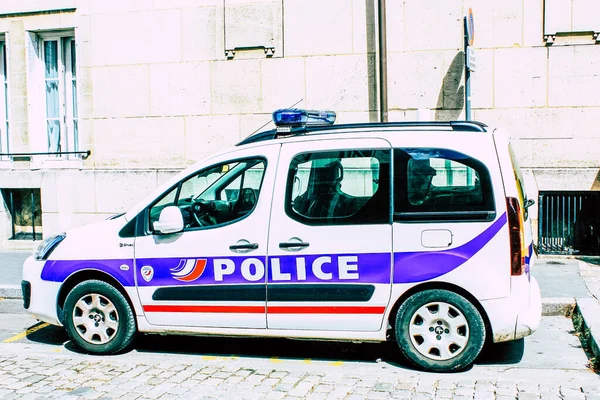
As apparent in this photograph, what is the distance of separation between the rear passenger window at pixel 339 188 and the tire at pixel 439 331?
2.40ft

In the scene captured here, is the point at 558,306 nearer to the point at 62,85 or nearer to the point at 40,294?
the point at 40,294

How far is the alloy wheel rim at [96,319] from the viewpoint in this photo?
623 centimetres

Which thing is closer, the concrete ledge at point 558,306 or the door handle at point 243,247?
the door handle at point 243,247

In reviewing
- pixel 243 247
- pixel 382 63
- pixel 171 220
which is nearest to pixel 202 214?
pixel 171 220

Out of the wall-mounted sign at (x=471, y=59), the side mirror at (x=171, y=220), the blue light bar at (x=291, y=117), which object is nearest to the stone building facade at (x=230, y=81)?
the wall-mounted sign at (x=471, y=59)

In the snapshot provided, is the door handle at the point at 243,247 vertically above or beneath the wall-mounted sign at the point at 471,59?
beneath

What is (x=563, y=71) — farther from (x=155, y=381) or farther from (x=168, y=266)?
(x=155, y=381)

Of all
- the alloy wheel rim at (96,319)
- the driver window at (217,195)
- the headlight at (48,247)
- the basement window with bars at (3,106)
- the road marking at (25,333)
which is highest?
the basement window with bars at (3,106)

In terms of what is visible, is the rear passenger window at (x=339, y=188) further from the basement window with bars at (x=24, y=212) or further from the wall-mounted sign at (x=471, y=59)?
the basement window with bars at (x=24, y=212)

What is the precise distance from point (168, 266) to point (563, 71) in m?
6.52

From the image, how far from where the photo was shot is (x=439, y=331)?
18.4 ft

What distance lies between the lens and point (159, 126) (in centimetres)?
1139

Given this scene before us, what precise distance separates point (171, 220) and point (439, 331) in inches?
90.8

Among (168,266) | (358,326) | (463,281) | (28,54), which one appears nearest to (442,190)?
(463,281)
